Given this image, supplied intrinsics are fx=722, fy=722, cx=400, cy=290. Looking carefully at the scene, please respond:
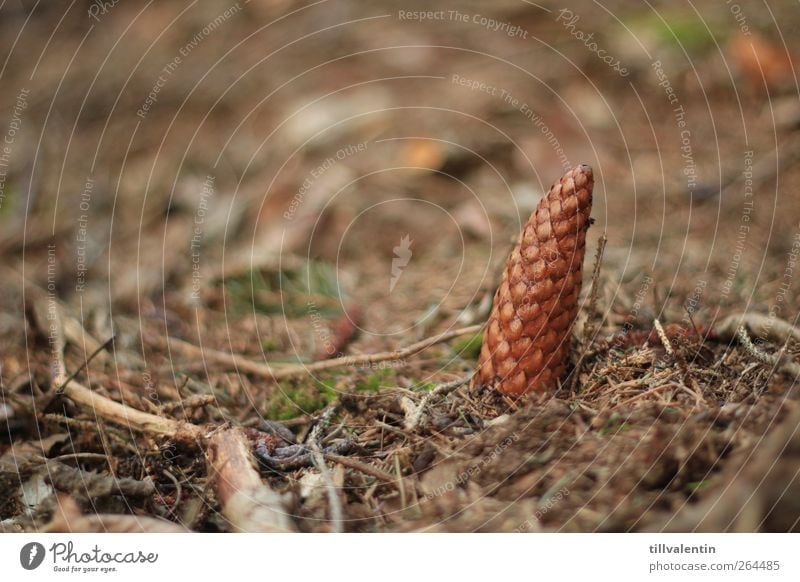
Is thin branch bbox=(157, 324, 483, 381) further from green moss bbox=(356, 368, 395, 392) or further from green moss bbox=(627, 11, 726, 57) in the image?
green moss bbox=(627, 11, 726, 57)

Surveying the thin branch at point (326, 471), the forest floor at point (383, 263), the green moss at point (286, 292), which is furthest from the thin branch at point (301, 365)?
the green moss at point (286, 292)

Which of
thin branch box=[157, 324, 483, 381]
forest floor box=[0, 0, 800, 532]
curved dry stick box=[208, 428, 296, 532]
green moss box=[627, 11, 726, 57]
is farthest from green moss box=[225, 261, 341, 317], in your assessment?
green moss box=[627, 11, 726, 57]

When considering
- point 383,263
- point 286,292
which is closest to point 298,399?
point 286,292

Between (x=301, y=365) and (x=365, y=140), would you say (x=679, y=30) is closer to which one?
(x=365, y=140)
